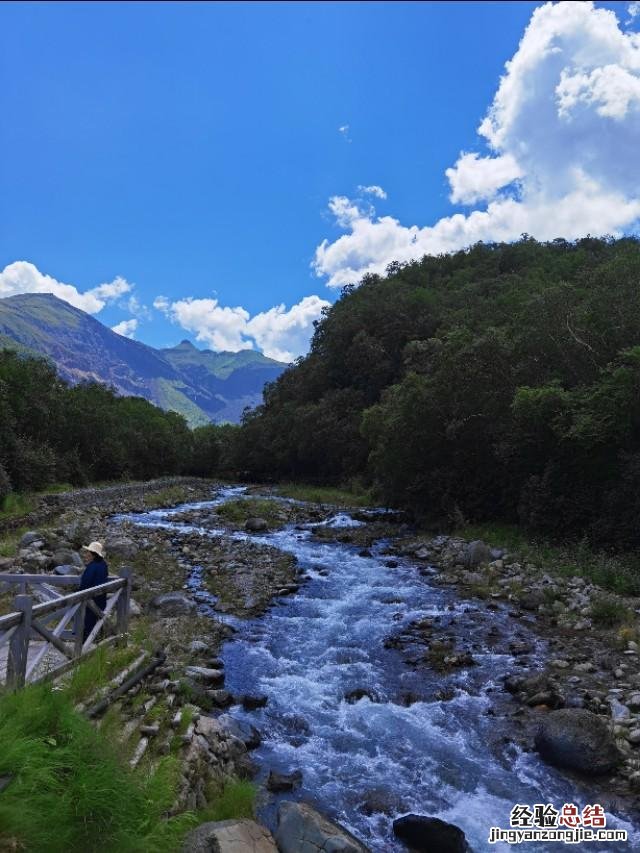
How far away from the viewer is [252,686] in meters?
11.0

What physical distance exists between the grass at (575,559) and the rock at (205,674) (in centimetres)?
1159

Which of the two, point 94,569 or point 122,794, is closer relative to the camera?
point 122,794

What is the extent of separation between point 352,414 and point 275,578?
37510 millimetres

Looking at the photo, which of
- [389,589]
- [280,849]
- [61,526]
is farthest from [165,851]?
[61,526]

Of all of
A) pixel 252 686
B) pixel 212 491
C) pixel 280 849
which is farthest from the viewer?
pixel 212 491

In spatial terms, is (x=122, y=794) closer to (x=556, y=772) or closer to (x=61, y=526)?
(x=556, y=772)

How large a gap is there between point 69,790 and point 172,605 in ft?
34.0

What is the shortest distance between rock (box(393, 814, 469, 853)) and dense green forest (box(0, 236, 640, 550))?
1429 centimetres

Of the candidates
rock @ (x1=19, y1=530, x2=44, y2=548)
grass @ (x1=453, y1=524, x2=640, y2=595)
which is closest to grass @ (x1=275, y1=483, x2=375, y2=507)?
grass @ (x1=453, y1=524, x2=640, y2=595)

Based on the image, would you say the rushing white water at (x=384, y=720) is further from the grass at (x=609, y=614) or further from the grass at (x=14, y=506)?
the grass at (x=14, y=506)

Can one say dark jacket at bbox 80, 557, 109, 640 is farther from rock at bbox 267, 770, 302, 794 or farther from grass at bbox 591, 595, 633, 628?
grass at bbox 591, 595, 633, 628

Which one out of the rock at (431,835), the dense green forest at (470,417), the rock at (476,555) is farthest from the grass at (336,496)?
the rock at (431,835)

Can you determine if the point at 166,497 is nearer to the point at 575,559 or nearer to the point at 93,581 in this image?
the point at 575,559

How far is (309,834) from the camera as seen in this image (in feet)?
21.2
